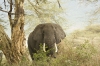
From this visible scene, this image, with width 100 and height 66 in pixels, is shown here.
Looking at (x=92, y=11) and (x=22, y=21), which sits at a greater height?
(x=22, y=21)

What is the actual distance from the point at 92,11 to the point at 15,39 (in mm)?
8791

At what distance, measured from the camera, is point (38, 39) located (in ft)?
A: 36.8

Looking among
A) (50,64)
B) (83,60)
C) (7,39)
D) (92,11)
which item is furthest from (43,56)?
(92,11)

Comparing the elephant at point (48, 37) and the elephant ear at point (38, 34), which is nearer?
the elephant at point (48, 37)

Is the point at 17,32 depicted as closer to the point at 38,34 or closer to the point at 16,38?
the point at 16,38

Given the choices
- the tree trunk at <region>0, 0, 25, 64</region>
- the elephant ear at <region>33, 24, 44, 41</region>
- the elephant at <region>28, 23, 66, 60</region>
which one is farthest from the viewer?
the elephant ear at <region>33, 24, 44, 41</region>

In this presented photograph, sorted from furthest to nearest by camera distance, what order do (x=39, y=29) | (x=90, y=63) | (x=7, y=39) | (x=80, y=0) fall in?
(x=80, y=0) → (x=39, y=29) → (x=7, y=39) → (x=90, y=63)

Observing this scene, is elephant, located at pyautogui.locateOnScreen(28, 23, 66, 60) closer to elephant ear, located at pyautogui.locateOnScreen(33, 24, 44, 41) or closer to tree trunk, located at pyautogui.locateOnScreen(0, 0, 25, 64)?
elephant ear, located at pyautogui.locateOnScreen(33, 24, 44, 41)

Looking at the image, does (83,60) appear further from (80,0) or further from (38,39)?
(80,0)

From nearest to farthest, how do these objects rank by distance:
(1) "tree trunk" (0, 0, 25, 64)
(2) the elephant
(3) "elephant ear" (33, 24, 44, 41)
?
1. (1) "tree trunk" (0, 0, 25, 64)
2. (2) the elephant
3. (3) "elephant ear" (33, 24, 44, 41)

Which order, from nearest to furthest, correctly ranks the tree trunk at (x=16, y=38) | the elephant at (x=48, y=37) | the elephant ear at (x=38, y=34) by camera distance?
the tree trunk at (x=16, y=38), the elephant at (x=48, y=37), the elephant ear at (x=38, y=34)

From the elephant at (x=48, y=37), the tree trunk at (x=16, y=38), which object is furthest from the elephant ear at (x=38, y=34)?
the tree trunk at (x=16, y=38)

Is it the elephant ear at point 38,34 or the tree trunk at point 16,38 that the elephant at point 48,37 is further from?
the tree trunk at point 16,38

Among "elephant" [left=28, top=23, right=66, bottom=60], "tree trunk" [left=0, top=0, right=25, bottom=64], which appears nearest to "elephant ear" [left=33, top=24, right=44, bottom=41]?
"elephant" [left=28, top=23, right=66, bottom=60]
